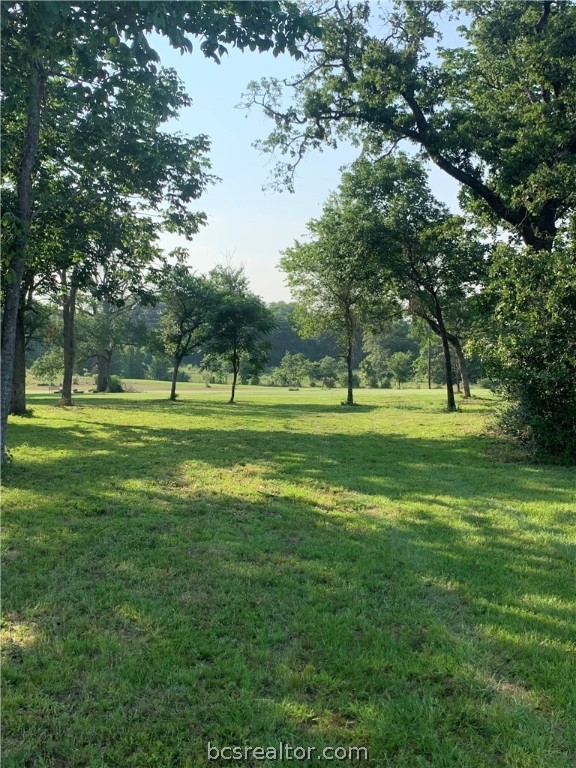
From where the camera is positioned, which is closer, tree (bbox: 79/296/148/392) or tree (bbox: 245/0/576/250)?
tree (bbox: 245/0/576/250)

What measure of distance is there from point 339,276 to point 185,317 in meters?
10.2

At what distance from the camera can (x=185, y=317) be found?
27969 mm

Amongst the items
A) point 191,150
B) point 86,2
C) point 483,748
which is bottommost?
point 483,748

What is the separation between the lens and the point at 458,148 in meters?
12.4

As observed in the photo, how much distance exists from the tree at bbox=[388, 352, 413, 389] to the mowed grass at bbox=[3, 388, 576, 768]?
185 ft

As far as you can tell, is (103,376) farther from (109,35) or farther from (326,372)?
(109,35)

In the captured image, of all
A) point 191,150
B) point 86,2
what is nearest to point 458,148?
point 191,150

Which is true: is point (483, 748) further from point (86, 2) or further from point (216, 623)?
point (86, 2)

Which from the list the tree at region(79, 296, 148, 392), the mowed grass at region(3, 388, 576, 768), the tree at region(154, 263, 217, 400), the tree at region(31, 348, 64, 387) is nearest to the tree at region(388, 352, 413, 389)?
the tree at region(79, 296, 148, 392)

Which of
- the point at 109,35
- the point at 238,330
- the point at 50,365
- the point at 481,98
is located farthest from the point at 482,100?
the point at 50,365

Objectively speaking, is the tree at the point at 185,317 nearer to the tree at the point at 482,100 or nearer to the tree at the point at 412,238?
the tree at the point at 412,238

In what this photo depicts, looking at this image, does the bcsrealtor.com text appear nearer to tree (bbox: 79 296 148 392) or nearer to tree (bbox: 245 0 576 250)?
tree (bbox: 245 0 576 250)

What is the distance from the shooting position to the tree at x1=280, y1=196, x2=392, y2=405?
1909 cm

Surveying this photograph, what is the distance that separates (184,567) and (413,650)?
1974 mm
